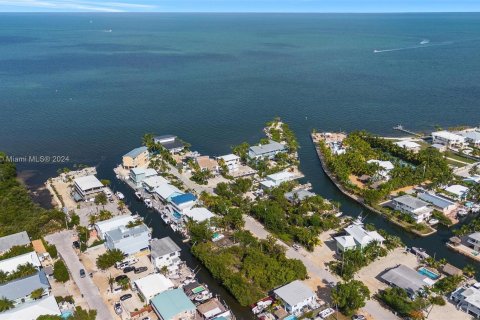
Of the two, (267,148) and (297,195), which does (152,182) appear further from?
(267,148)

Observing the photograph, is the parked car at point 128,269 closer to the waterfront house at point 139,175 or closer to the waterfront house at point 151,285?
the waterfront house at point 151,285

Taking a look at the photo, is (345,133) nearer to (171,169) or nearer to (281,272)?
(171,169)

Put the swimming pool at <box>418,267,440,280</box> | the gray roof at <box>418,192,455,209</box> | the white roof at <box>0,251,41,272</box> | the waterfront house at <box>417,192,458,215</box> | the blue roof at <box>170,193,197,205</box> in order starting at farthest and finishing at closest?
the blue roof at <box>170,193,197,205</box>, the gray roof at <box>418,192,455,209</box>, the waterfront house at <box>417,192,458,215</box>, the white roof at <box>0,251,41,272</box>, the swimming pool at <box>418,267,440,280</box>

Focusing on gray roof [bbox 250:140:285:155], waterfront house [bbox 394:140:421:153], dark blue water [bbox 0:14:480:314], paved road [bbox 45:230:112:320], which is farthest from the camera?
dark blue water [bbox 0:14:480:314]

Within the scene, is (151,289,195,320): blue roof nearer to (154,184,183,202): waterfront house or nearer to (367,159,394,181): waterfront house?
(154,184,183,202): waterfront house

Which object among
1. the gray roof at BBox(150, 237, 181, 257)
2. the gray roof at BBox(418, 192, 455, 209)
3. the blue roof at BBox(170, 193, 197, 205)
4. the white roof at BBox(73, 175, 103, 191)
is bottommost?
the gray roof at BBox(418, 192, 455, 209)

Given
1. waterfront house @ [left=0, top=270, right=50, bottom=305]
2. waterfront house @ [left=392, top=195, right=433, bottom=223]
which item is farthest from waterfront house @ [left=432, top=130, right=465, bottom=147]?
waterfront house @ [left=0, top=270, right=50, bottom=305]
